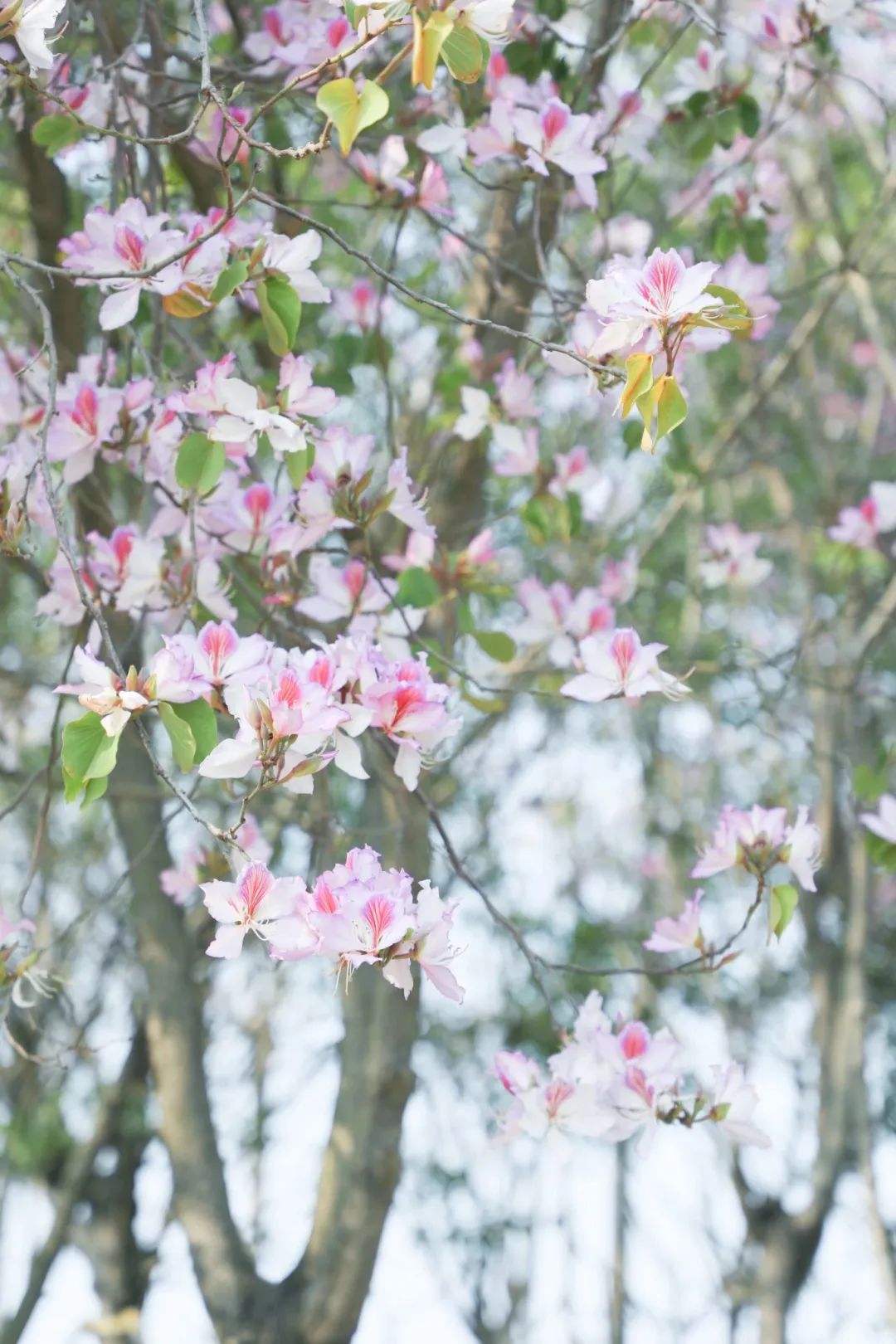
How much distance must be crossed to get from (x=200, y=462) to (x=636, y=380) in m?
0.50

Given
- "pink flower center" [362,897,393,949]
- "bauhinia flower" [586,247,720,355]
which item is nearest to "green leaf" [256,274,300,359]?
"bauhinia flower" [586,247,720,355]

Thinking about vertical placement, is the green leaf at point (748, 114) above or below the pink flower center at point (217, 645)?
above

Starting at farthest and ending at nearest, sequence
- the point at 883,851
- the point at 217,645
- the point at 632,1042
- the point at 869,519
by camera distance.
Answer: the point at 869,519, the point at 883,851, the point at 632,1042, the point at 217,645

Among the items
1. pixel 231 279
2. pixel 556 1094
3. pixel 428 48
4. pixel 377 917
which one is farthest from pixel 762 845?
pixel 428 48

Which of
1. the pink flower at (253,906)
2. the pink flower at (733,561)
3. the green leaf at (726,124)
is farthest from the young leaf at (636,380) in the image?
the pink flower at (733,561)

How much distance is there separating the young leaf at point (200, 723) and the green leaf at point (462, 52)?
581 mm

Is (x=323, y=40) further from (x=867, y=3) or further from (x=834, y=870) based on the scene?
(x=834, y=870)

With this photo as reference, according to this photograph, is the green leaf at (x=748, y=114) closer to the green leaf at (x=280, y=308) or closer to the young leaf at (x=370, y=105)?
the green leaf at (x=280, y=308)

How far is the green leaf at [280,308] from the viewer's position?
1.45 meters

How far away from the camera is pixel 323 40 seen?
1.92 m

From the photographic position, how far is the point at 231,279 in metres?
1.41

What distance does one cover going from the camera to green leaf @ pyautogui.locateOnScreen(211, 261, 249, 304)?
1409 mm

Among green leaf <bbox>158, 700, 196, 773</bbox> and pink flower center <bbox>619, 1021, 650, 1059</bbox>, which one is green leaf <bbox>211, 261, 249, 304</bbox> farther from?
pink flower center <bbox>619, 1021, 650, 1059</bbox>

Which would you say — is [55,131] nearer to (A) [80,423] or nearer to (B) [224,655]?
(A) [80,423]
